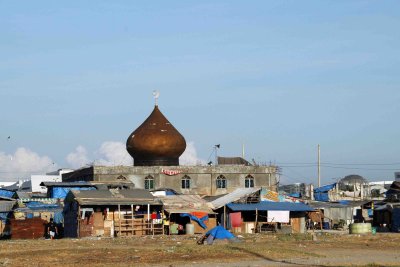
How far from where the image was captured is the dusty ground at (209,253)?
96.9 feet

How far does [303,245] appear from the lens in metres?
39.0

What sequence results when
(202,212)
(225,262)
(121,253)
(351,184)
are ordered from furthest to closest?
(351,184) → (202,212) → (121,253) → (225,262)

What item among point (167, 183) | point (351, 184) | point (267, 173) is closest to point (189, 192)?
point (167, 183)

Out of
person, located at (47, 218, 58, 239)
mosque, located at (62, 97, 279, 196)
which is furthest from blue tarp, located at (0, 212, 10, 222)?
mosque, located at (62, 97, 279, 196)

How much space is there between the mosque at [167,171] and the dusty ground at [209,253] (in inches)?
1065

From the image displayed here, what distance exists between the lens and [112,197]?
50.7 meters

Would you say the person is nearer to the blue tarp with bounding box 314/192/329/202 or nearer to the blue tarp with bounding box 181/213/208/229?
the blue tarp with bounding box 181/213/208/229

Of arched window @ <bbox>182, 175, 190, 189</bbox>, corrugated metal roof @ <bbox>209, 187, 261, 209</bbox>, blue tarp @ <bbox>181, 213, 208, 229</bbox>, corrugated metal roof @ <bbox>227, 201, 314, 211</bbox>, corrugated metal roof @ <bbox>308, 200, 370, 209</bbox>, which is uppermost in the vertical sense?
arched window @ <bbox>182, 175, 190, 189</bbox>

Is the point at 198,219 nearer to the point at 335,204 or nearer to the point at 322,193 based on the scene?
the point at 335,204

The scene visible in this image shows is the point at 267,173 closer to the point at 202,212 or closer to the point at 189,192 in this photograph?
the point at 189,192

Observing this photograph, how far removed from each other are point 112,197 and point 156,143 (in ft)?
72.7

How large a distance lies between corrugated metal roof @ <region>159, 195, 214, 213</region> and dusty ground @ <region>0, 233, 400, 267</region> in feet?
25.2

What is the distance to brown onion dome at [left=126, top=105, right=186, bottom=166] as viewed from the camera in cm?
7275

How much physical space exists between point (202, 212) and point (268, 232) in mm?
4428
